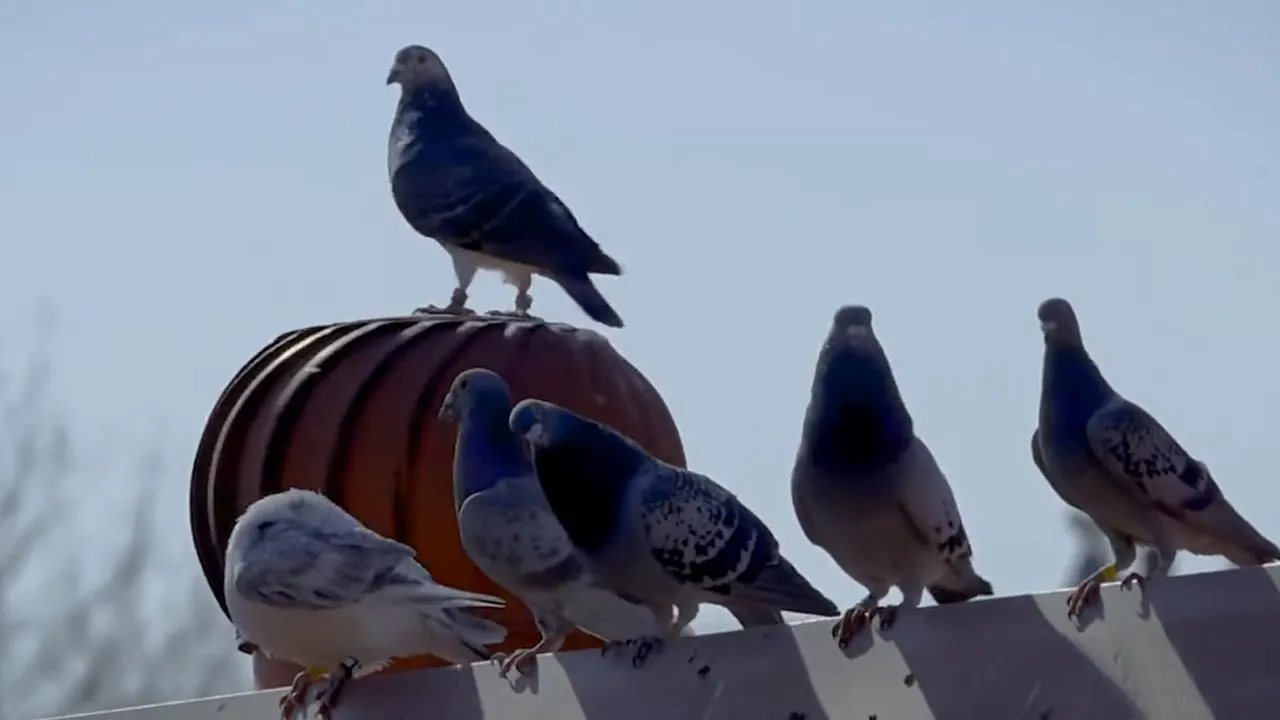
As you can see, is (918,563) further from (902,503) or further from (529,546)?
(529,546)

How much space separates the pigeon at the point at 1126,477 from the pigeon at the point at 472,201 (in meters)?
2.76

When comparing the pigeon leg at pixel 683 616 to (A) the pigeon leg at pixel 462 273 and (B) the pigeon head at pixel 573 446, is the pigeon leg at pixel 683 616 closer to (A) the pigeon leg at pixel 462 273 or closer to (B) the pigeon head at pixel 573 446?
(B) the pigeon head at pixel 573 446

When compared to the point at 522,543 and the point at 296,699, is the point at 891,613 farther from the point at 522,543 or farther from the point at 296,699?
the point at 296,699

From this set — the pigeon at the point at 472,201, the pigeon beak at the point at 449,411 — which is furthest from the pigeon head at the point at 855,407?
the pigeon at the point at 472,201

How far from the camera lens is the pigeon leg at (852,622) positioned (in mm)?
4375

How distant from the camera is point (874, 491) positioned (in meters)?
4.61

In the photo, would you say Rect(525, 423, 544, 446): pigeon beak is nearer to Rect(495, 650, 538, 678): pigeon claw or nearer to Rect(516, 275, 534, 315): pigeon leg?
Rect(495, 650, 538, 678): pigeon claw

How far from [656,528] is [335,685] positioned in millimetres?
957

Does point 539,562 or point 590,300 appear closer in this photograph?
point 539,562

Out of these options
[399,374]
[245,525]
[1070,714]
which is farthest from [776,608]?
[399,374]

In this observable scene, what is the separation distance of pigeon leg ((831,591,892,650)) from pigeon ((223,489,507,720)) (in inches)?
38.7

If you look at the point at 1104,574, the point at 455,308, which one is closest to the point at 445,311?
the point at 455,308

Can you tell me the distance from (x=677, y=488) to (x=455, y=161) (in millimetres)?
3583

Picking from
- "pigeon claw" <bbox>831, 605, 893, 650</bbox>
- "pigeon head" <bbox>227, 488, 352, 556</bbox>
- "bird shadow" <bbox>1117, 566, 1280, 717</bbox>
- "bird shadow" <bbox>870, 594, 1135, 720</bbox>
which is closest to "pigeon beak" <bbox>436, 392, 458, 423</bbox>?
"pigeon head" <bbox>227, 488, 352, 556</bbox>
